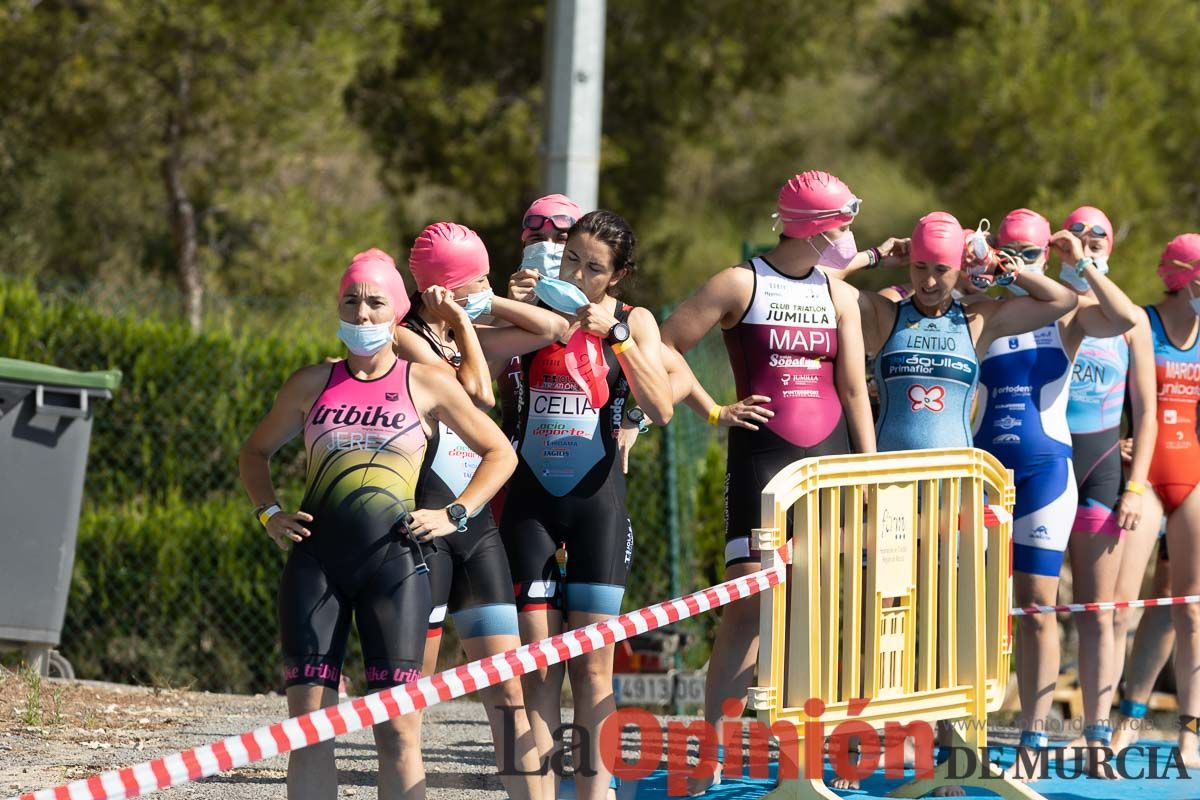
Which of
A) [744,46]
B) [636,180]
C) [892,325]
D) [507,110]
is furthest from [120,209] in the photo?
[892,325]

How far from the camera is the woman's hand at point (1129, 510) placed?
6578 mm

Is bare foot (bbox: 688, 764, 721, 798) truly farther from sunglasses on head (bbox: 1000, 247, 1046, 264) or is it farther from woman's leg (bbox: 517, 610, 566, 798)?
sunglasses on head (bbox: 1000, 247, 1046, 264)

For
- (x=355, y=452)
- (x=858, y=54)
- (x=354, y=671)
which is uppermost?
(x=858, y=54)

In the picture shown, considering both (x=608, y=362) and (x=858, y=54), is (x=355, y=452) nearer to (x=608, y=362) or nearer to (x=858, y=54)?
(x=608, y=362)

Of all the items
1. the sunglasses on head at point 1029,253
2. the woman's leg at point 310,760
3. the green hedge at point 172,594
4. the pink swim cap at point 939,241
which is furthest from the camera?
the green hedge at point 172,594

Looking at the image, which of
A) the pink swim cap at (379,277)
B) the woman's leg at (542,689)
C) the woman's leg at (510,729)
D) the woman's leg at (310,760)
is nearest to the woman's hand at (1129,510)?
the woman's leg at (542,689)

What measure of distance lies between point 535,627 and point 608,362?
91 centimetres

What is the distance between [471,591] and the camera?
4.87 metres

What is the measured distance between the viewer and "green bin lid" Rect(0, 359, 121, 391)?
755 centimetres

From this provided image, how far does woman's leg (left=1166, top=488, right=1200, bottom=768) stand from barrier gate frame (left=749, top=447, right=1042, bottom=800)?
1.31m

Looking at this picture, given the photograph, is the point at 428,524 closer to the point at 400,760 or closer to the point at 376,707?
the point at 376,707

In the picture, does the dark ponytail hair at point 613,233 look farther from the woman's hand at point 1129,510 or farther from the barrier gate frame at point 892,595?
the woman's hand at point 1129,510

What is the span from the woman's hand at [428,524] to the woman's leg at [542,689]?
0.73m

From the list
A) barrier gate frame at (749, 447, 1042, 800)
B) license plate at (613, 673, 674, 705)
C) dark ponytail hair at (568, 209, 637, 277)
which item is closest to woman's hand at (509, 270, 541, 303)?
dark ponytail hair at (568, 209, 637, 277)
